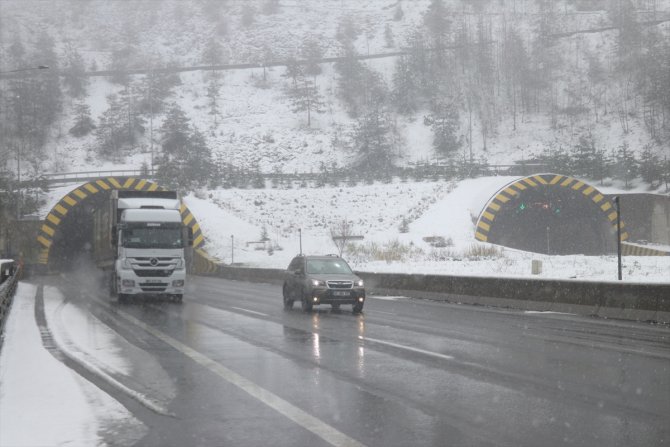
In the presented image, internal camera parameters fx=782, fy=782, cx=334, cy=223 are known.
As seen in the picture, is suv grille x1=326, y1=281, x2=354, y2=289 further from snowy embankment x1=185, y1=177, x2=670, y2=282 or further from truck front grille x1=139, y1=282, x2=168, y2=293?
snowy embankment x1=185, y1=177, x2=670, y2=282

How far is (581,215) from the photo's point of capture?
5869 centimetres

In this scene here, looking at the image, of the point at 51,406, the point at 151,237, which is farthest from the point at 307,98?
the point at 51,406

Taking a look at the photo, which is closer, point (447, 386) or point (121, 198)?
point (447, 386)

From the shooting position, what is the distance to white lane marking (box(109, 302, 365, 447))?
6848 mm

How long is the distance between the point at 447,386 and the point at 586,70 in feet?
384

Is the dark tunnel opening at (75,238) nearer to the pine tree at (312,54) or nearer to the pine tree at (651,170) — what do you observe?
the pine tree at (651,170)

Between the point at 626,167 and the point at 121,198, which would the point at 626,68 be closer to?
the point at 626,167

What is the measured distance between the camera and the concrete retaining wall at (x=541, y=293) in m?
18.2

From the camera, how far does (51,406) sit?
8.32 metres

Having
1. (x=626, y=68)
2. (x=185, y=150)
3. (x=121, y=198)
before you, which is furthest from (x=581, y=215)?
(x=626, y=68)

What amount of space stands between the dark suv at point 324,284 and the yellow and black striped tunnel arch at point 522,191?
32.8 m

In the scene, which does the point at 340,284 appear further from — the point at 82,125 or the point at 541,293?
the point at 82,125

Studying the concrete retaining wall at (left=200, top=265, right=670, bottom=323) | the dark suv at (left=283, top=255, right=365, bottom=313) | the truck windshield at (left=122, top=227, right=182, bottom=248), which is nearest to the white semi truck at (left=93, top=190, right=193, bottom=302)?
the truck windshield at (left=122, top=227, right=182, bottom=248)

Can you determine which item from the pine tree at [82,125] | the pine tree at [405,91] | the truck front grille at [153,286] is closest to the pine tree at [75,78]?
the pine tree at [82,125]
